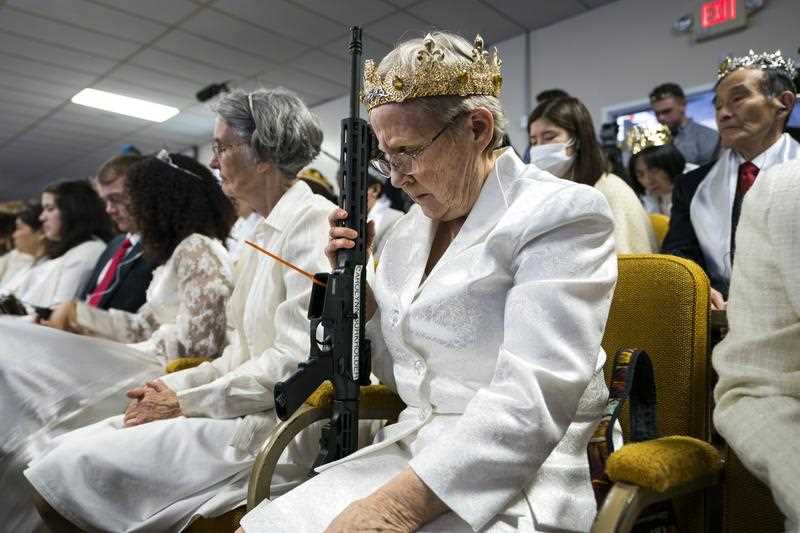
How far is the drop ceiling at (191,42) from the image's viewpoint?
477cm

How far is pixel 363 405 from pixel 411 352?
25cm

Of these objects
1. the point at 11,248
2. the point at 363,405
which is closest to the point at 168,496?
the point at 363,405

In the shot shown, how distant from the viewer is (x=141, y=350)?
190 cm

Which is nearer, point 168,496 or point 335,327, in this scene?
point 335,327

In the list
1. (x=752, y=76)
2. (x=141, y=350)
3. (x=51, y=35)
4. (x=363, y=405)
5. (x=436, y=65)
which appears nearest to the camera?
(x=436, y=65)

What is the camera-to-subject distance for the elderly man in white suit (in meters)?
0.86

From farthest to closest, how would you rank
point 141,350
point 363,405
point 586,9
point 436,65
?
point 586,9 → point 141,350 → point 363,405 → point 436,65

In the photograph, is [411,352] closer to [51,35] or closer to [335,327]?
[335,327]

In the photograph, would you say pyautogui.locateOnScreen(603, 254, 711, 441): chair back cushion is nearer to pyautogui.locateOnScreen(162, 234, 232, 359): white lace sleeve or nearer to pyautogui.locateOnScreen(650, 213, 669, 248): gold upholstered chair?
pyautogui.locateOnScreen(162, 234, 232, 359): white lace sleeve

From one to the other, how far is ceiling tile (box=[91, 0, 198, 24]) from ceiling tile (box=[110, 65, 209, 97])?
1326 mm

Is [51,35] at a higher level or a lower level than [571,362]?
higher

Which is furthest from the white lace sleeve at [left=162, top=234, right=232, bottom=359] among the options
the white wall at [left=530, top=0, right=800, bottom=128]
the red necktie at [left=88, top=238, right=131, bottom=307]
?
the white wall at [left=530, top=0, right=800, bottom=128]

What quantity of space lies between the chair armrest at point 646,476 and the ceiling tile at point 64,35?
5747mm

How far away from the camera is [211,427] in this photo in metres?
1.43
